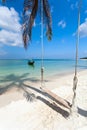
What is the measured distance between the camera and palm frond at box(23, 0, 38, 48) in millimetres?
8281

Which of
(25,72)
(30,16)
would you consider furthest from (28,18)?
(25,72)

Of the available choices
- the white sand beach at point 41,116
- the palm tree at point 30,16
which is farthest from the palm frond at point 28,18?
the white sand beach at point 41,116

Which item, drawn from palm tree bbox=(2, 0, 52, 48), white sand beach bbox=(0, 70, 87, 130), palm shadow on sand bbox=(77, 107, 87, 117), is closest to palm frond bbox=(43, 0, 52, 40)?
palm tree bbox=(2, 0, 52, 48)

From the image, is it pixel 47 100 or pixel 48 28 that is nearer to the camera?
pixel 47 100

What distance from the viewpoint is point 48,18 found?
871 cm

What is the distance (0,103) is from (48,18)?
17.1 feet

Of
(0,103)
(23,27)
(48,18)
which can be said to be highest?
(48,18)

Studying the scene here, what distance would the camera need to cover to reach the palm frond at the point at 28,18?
27.2 ft

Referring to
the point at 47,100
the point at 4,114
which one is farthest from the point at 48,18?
the point at 4,114

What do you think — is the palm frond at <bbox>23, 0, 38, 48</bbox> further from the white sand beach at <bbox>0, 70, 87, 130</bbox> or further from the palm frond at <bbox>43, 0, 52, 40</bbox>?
the white sand beach at <bbox>0, 70, 87, 130</bbox>

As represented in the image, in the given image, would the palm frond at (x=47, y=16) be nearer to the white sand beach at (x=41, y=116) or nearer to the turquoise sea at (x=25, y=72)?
the white sand beach at (x=41, y=116)

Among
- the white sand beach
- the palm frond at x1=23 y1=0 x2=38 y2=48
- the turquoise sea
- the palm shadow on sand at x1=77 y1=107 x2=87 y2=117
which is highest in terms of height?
the palm frond at x1=23 y1=0 x2=38 y2=48

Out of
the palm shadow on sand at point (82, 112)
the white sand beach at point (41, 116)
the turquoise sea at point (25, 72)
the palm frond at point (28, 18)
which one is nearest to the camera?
the white sand beach at point (41, 116)

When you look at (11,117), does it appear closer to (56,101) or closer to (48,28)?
(56,101)
